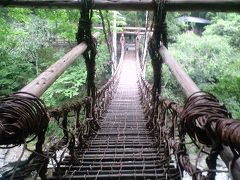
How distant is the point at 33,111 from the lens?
1117mm

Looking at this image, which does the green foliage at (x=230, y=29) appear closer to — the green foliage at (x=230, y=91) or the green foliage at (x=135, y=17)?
the green foliage at (x=135, y=17)

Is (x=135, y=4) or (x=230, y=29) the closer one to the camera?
(x=135, y=4)

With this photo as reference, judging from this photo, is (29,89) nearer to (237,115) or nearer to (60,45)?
(237,115)

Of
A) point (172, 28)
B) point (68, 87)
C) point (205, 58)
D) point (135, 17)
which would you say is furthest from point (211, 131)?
point (135, 17)

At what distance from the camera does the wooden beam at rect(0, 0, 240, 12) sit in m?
2.35

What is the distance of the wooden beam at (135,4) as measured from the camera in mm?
2348

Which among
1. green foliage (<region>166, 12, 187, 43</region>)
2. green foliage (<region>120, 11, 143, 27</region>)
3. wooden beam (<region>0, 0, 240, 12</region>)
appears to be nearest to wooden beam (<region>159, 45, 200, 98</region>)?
wooden beam (<region>0, 0, 240, 12</region>)

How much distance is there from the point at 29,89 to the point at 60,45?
9.85 meters

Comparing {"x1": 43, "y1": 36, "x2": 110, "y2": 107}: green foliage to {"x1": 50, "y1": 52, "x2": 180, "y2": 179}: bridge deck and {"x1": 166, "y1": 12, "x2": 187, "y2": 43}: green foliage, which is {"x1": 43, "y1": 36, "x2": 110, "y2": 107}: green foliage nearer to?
{"x1": 50, "y1": 52, "x2": 180, "y2": 179}: bridge deck

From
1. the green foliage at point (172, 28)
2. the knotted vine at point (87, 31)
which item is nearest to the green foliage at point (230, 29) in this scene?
the green foliage at point (172, 28)

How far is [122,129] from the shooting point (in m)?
3.29

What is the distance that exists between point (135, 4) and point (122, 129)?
4.42ft

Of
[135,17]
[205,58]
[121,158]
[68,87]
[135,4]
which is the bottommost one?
[68,87]

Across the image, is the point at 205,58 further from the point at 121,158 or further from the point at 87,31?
the point at 121,158
